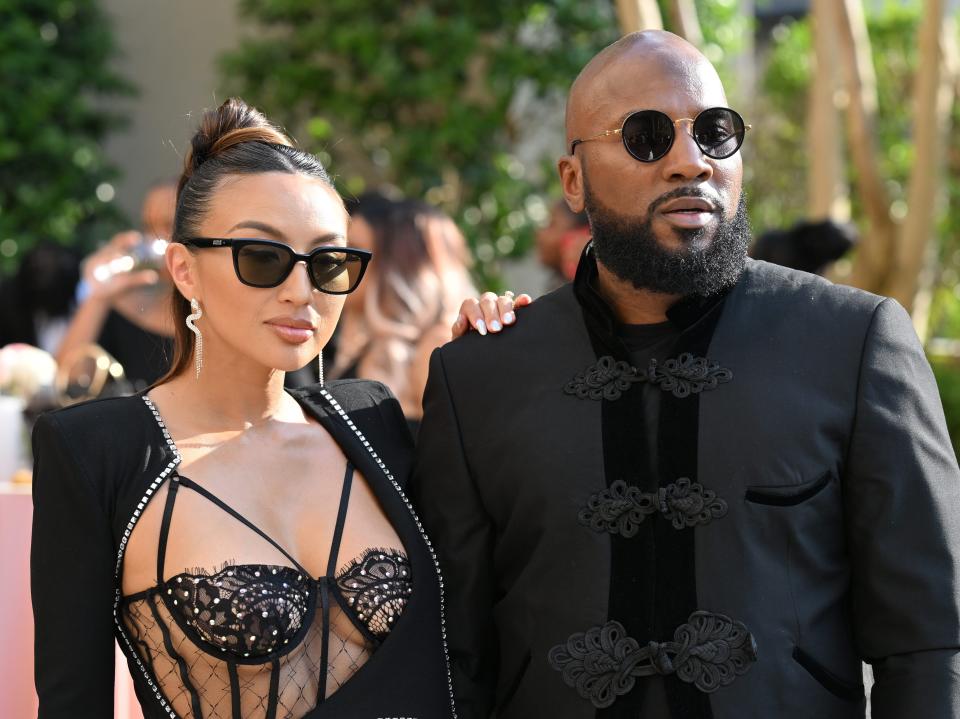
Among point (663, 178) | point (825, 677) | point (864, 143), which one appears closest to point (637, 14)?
point (864, 143)

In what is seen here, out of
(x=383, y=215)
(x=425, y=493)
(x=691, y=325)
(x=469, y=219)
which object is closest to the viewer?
(x=691, y=325)

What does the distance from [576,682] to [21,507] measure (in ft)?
4.84

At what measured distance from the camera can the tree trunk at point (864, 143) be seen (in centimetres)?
751

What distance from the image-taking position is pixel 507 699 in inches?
110

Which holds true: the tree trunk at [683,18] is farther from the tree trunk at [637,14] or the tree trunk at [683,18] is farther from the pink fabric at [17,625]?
the pink fabric at [17,625]

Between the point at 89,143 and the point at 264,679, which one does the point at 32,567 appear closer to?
the point at 264,679

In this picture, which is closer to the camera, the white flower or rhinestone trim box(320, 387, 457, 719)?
rhinestone trim box(320, 387, 457, 719)

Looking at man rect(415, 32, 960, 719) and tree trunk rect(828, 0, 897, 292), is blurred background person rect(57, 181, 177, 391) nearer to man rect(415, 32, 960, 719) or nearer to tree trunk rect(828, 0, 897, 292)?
man rect(415, 32, 960, 719)

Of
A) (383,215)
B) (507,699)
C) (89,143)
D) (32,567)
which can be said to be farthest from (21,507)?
(89,143)

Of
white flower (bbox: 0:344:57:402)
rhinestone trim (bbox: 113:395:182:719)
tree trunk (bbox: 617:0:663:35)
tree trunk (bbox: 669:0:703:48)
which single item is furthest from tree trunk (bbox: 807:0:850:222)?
rhinestone trim (bbox: 113:395:182:719)

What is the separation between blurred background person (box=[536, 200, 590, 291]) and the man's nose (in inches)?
105

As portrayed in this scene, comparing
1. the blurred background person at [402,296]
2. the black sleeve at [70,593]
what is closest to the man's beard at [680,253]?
the black sleeve at [70,593]

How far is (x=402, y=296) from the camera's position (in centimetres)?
488

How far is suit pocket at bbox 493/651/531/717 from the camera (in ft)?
9.02
